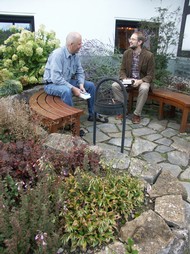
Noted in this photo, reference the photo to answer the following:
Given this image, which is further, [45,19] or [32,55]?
[45,19]

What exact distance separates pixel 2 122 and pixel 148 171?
64.9 inches

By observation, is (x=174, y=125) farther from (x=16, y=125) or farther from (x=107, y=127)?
(x=16, y=125)

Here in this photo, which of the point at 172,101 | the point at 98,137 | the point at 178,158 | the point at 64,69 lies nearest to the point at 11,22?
the point at 64,69

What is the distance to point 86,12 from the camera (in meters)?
5.88

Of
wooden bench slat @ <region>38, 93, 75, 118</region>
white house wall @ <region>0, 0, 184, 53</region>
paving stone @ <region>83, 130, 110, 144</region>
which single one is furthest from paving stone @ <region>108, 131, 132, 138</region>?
white house wall @ <region>0, 0, 184, 53</region>

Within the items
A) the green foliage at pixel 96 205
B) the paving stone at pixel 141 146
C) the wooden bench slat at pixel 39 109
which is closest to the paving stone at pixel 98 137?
the paving stone at pixel 141 146

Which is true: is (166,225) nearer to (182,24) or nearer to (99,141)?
(99,141)

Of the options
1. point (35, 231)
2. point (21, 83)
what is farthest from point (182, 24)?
point (35, 231)

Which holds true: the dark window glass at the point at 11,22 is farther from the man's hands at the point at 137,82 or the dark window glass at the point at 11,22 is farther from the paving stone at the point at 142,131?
the paving stone at the point at 142,131

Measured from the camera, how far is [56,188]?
5.68ft

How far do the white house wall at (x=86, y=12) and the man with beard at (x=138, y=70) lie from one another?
187cm

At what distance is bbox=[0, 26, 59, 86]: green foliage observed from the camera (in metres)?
4.63

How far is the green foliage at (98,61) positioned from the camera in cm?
540

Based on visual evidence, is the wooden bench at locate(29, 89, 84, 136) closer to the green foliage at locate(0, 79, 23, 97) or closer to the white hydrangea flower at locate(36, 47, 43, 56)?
the green foliage at locate(0, 79, 23, 97)
